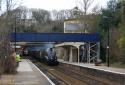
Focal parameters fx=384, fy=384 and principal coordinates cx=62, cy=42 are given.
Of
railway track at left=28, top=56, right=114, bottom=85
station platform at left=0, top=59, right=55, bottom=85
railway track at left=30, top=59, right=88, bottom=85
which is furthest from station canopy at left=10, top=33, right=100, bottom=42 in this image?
station platform at left=0, top=59, right=55, bottom=85

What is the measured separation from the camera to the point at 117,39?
58.4m

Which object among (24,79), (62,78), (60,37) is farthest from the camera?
(60,37)

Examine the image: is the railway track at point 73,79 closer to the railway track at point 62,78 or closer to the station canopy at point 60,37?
the railway track at point 62,78

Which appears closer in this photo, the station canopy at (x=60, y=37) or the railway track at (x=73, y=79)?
the railway track at (x=73, y=79)

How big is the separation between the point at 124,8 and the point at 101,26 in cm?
1566

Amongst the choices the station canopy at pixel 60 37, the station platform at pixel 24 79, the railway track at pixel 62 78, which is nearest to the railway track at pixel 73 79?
the railway track at pixel 62 78

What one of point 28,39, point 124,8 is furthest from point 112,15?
point 28,39

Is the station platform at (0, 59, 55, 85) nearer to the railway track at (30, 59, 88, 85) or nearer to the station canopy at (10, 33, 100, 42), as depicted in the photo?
the railway track at (30, 59, 88, 85)

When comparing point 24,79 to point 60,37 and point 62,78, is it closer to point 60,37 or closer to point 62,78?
point 62,78

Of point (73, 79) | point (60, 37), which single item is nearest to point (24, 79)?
point (73, 79)

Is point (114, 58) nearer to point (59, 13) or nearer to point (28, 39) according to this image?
point (28, 39)

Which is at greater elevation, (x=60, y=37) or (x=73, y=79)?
(x=60, y=37)

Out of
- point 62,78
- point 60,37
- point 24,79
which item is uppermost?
point 60,37

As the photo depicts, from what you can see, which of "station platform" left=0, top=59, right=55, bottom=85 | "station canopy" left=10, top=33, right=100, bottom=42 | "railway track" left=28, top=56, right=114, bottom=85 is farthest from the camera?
"station canopy" left=10, top=33, right=100, bottom=42
